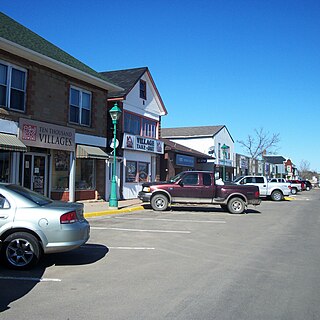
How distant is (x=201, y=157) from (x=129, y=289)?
31.3 m

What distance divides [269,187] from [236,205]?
35.7ft

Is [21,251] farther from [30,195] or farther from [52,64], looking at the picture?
[52,64]

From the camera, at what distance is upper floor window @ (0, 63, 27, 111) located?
1477 centimetres

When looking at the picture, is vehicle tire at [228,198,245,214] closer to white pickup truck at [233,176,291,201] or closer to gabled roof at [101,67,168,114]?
gabled roof at [101,67,168,114]

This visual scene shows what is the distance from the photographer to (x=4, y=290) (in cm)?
534

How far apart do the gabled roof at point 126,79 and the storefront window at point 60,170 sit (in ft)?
19.2

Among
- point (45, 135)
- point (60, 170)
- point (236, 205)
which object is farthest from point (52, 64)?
point (236, 205)

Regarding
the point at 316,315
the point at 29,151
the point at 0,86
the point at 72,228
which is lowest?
Answer: the point at 316,315

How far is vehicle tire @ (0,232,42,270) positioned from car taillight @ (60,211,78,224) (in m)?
0.56

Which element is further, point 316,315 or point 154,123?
point 154,123

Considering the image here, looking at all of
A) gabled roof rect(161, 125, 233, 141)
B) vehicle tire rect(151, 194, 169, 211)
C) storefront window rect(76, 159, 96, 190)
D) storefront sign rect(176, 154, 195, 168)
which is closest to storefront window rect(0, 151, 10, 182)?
storefront window rect(76, 159, 96, 190)

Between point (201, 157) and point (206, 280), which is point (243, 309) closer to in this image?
point (206, 280)

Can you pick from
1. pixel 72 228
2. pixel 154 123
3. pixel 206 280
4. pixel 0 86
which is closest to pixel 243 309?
pixel 206 280

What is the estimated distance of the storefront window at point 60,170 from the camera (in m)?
17.6
